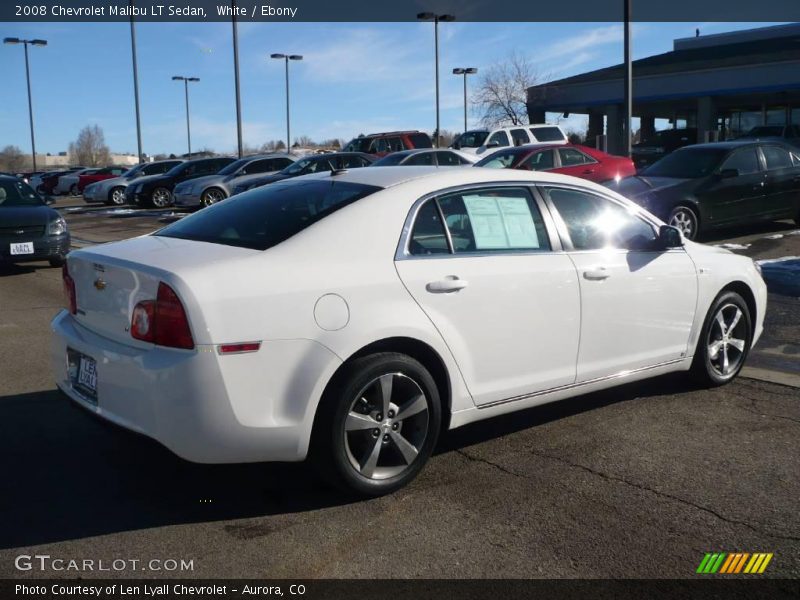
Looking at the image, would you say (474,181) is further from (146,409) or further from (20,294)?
(20,294)

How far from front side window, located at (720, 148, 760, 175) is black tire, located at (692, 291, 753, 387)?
7753mm

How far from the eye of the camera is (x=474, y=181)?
14.9 ft

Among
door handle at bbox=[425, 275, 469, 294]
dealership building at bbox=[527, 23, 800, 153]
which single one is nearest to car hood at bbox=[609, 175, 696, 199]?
door handle at bbox=[425, 275, 469, 294]

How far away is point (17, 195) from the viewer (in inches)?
521

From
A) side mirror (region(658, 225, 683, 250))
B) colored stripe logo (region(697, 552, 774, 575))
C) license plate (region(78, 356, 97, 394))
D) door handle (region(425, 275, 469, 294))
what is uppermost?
side mirror (region(658, 225, 683, 250))

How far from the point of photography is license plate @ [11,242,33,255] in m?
12.1

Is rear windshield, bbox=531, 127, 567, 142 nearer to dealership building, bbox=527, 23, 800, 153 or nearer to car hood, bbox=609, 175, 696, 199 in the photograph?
dealership building, bbox=527, 23, 800, 153

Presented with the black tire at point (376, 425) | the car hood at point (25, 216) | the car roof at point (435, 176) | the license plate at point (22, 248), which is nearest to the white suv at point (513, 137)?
the car hood at point (25, 216)

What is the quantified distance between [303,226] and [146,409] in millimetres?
1129

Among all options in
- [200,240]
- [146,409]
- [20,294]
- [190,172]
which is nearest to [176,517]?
[146,409]

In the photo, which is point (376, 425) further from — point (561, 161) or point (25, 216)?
point (561, 161)

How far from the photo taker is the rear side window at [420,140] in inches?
1046

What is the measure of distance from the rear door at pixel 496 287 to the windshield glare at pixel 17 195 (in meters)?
10.7

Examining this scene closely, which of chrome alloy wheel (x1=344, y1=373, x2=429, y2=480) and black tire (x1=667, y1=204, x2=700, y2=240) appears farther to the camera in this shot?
black tire (x1=667, y1=204, x2=700, y2=240)
